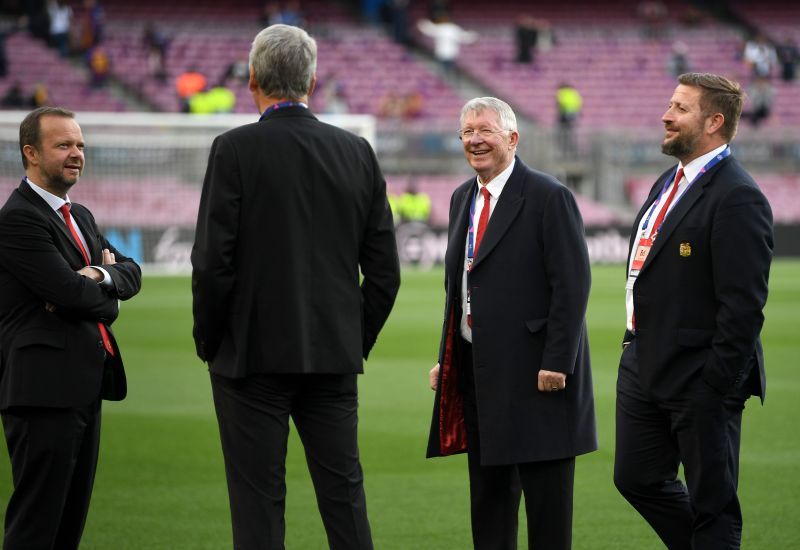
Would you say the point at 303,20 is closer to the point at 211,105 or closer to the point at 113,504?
the point at 211,105

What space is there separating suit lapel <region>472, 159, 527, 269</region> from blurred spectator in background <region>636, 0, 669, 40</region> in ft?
119

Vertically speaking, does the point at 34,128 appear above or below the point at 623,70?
below

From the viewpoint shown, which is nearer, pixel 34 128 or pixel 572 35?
pixel 34 128

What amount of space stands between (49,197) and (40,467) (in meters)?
1.06

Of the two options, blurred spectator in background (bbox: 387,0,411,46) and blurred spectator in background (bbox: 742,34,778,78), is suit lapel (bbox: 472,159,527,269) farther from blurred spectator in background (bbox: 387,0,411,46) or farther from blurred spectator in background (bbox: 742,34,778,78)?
blurred spectator in background (bbox: 742,34,778,78)

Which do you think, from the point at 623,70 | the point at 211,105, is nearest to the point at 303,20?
the point at 211,105

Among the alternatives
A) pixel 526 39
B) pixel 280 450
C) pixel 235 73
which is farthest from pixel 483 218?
pixel 526 39

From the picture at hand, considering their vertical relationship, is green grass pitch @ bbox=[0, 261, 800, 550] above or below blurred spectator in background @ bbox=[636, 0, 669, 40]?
below

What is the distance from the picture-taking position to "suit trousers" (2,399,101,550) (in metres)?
4.62

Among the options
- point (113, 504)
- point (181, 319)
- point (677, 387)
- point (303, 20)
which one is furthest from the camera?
point (303, 20)

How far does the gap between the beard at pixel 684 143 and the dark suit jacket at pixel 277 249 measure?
135cm

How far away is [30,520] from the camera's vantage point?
4.66 meters

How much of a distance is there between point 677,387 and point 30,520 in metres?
2.56

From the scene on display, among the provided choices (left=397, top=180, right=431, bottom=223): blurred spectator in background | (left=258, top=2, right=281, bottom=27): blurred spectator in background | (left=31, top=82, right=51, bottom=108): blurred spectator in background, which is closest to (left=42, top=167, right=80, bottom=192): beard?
(left=397, top=180, right=431, bottom=223): blurred spectator in background
